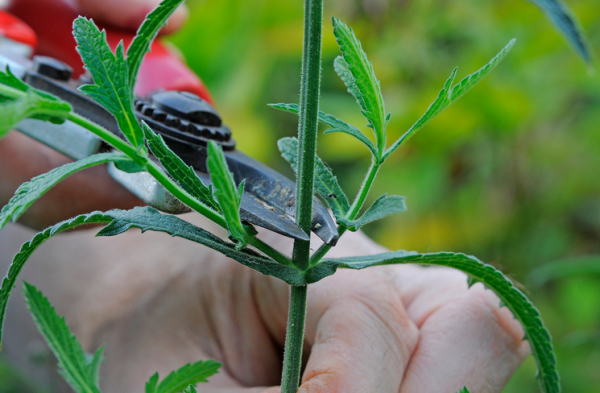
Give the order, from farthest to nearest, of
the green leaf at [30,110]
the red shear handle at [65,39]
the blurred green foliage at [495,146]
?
the blurred green foliage at [495,146] < the red shear handle at [65,39] < the green leaf at [30,110]

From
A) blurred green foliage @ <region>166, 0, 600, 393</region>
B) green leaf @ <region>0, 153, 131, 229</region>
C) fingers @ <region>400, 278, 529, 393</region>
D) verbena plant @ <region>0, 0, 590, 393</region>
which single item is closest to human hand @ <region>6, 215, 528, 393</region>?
fingers @ <region>400, 278, 529, 393</region>

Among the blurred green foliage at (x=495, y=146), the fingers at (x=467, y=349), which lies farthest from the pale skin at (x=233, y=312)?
the blurred green foliage at (x=495, y=146)

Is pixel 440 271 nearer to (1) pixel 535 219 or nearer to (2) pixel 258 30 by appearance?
(1) pixel 535 219

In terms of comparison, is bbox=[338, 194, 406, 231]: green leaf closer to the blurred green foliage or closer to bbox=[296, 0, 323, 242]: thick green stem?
bbox=[296, 0, 323, 242]: thick green stem

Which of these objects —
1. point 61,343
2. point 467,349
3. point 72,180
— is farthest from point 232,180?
point 72,180

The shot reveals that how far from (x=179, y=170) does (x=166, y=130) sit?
156 millimetres

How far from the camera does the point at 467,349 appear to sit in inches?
19.6

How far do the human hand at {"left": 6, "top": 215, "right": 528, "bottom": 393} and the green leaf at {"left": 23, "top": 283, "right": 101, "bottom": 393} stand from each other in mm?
138

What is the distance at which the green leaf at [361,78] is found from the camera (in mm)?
304

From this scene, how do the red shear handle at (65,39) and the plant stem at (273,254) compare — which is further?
the red shear handle at (65,39)

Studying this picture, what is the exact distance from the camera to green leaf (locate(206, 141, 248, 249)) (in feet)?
0.81

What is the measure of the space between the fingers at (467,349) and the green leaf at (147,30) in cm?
35

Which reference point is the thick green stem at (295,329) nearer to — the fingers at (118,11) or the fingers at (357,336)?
the fingers at (357,336)

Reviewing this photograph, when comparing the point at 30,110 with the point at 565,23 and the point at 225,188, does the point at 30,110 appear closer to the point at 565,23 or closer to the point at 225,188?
the point at 225,188
